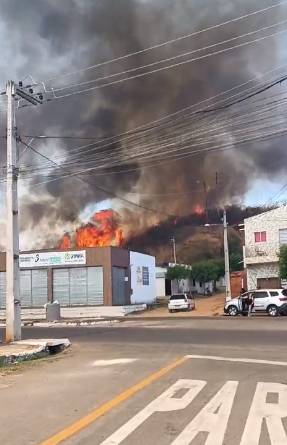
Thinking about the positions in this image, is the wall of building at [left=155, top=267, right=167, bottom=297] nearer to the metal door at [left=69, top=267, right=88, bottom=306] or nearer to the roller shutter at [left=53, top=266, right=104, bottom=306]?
the roller shutter at [left=53, top=266, right=104, bottom=306]

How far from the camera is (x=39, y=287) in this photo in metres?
50.2

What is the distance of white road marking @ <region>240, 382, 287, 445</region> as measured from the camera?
244 inches

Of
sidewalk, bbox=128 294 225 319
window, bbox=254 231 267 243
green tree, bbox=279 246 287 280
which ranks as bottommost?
sidewalk, bbox=128 294 225 319

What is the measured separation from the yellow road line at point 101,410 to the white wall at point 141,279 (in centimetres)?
4122

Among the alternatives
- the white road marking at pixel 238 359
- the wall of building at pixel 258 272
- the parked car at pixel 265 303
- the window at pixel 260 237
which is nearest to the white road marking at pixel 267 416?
the white road marking at pixel 238 359

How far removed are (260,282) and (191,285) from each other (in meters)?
38.8

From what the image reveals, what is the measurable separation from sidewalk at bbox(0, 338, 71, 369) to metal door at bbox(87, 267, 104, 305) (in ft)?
91.2

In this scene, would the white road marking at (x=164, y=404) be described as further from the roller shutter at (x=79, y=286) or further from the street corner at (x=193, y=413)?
the roller shutter at (x=79, y=286)

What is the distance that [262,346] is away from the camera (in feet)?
55.3

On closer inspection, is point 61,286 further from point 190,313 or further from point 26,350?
point 26,350

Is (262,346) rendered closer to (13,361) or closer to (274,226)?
(13,361)

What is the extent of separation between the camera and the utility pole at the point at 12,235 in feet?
68.1

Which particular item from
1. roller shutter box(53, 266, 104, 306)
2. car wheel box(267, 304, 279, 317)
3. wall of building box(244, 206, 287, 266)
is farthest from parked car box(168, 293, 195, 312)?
car wheel box(267, 304, 279, 317)

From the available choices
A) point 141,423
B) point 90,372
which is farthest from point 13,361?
point 141,423
